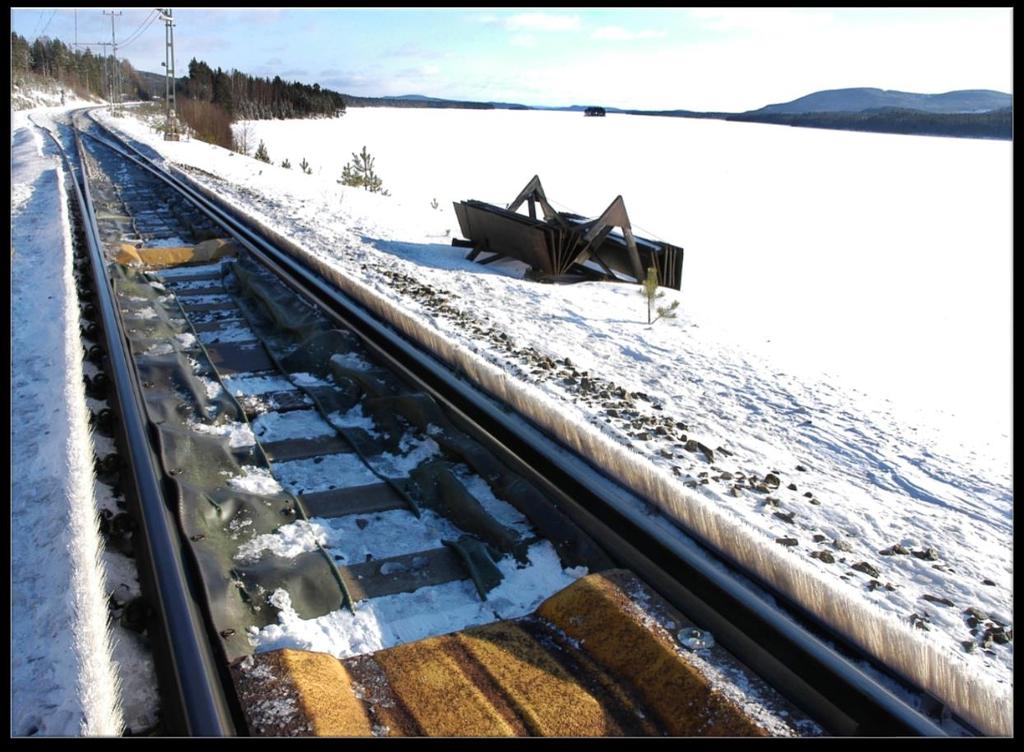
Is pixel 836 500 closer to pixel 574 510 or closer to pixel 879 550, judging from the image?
pixel 879 550

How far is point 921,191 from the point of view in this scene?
26.5 m

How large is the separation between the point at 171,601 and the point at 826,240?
637 inches

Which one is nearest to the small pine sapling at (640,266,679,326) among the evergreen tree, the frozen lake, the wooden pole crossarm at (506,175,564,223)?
the frozen lake

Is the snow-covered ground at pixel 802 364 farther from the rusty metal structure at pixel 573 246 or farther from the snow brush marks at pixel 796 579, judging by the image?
the rusty metal structure at pixel 573 246

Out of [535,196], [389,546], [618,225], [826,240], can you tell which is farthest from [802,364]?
[826,240]

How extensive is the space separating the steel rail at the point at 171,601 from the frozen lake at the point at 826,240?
482 cm

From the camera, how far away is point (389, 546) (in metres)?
3.29

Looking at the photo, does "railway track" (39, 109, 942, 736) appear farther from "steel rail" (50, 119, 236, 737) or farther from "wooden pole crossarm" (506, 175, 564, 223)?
"wooden pole crossarm" (506, 175, 564, 223)

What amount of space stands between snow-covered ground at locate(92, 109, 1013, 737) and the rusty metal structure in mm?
414

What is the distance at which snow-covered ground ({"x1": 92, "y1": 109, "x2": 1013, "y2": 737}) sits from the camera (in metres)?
3.58

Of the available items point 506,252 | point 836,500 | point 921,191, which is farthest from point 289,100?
point 836,500

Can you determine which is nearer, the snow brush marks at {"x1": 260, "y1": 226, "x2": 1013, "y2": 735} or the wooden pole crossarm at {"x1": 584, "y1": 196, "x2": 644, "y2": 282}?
the snow brush marks at {"x1": 260, "y1": 226, "x2": 1013, "y2": 735}

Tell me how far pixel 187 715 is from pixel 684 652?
4.84ft

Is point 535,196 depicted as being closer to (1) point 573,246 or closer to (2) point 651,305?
(1) point 573,246
